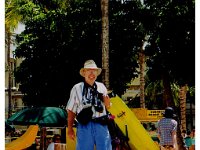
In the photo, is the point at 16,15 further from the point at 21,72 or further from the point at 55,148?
the point at 55,148

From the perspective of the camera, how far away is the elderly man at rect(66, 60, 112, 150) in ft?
15.0

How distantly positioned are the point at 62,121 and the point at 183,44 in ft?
26.2

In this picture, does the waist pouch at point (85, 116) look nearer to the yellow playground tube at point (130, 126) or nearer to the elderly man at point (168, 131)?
the yellow playground tube at point (130, 126)

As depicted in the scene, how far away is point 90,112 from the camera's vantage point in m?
4.57

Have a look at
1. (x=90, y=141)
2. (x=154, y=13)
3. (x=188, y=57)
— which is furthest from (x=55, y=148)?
(x=154, y=13)

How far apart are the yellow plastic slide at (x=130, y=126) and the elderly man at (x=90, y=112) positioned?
293 centimetres

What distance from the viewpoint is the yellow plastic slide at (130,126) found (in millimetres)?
7637

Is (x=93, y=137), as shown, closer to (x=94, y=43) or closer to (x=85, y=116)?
(x=85, y=116)

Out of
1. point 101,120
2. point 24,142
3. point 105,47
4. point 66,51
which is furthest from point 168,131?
point 66,51

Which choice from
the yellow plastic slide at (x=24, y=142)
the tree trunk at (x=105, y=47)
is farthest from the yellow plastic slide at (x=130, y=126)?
the tree trunk at (x=105, y=47)

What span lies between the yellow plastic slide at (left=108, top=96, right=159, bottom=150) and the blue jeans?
118 inches

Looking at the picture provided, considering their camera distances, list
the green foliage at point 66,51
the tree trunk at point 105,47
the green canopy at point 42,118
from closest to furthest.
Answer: the green canopy at point 42,118 < the tree trunk at point 105,47 < the green foliage at point 66,51

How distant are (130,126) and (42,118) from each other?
88.3 inches

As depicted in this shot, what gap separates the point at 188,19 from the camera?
16828mm
